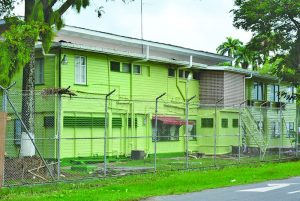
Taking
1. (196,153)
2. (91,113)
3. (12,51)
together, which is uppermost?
(12,51)

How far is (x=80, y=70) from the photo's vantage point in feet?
93.5

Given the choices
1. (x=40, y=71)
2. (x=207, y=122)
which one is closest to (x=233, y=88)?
(x=207, y=122)

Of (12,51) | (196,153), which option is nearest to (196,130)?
(196,153)

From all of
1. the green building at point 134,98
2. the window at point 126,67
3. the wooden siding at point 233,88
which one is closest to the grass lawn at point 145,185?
the green building at point 134,98

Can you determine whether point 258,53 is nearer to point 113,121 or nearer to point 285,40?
point 285,40

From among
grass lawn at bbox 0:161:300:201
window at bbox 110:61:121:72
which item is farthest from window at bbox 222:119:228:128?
grass lawn at bbox 0:161:300:201

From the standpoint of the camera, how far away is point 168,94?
33.8 meters

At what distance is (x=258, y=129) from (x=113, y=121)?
9.42 m

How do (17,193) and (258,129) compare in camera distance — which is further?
(258,129)

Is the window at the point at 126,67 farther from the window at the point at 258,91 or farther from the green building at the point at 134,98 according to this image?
the window at the point at 258,91

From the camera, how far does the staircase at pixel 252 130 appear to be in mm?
31953

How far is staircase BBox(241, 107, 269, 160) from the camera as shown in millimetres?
31953

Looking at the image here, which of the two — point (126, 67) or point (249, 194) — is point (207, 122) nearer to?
point (126, 67)

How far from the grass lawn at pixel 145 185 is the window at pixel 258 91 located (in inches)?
785
